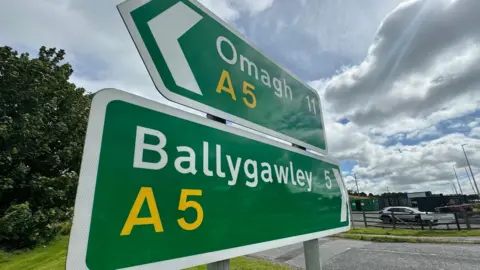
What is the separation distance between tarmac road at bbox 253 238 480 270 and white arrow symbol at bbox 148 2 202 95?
333 inches

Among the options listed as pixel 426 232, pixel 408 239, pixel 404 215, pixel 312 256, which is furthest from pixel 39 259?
pixel 404 215

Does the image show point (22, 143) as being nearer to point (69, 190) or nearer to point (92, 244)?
point (69, 190)

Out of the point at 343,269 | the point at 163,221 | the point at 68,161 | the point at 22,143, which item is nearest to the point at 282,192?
the point at 163,221

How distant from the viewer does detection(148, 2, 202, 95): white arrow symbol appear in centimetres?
100

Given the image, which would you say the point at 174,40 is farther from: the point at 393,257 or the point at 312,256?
the point at 393,257

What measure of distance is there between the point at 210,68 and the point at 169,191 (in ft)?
2.15

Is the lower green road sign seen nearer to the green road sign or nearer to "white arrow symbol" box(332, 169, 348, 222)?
the green road sign

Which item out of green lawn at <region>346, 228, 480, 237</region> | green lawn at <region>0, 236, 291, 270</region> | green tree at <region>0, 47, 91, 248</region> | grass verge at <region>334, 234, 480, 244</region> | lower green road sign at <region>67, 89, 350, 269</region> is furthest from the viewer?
green lawn at <region>346, 228, 480, 237</region>

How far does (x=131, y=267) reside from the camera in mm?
682

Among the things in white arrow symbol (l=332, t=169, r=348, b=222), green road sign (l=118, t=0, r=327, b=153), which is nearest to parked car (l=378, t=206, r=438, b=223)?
white arrow symbol (l=332, t=169, r=348, b=222)

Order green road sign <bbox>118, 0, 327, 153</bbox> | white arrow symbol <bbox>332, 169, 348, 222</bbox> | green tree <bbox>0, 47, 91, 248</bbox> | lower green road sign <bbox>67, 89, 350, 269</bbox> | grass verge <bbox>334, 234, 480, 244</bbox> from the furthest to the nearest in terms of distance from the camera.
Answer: green tree <bbox>0, 47, 91, 248</bbox> → grass verge <bbox>334, 234, 480, 244</bbox> → white arrow symbol <bbox>332, 169, 348, 222</bbox> → green road sign <bbox>118, 0, 327, 153</bbox> → lower green road sign <bbox>67, 89, 350, 269</bbox>

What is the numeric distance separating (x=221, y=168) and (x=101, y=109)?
509 millimetres

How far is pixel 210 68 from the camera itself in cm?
119

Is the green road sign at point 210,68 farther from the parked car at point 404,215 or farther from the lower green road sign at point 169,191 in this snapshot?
the parked car at point 404,215
